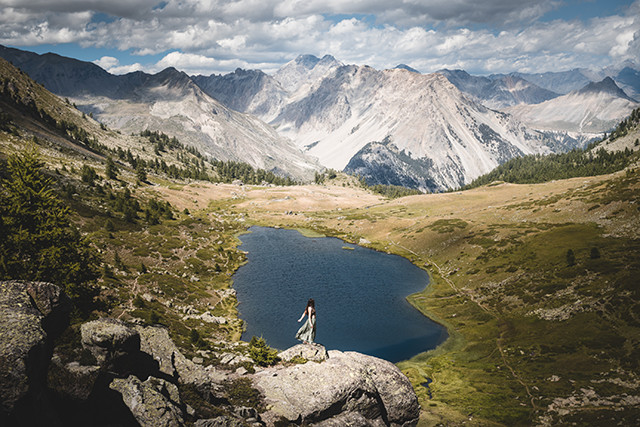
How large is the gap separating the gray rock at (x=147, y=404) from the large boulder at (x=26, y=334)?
4.22 m

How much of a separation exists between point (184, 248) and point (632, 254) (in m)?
99.3

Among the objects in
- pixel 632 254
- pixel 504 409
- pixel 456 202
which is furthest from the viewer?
pixel 456 202

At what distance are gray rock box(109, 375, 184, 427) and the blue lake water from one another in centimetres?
4096

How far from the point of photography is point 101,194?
10788 centimetres

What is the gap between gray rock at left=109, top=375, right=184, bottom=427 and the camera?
18.6 metres

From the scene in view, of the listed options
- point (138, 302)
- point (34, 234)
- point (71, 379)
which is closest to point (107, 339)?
point (71, 379)

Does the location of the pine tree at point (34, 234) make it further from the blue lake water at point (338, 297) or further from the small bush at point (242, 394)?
the blue lake water at point (338, 297)

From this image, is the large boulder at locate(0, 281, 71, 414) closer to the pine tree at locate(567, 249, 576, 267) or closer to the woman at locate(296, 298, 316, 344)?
the woman at locate(296, 298, 316, 344)

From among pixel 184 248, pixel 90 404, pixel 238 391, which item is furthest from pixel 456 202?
pixel 90 404

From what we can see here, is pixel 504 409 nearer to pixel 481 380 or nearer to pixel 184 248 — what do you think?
pixel 481 380

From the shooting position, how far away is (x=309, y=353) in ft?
109

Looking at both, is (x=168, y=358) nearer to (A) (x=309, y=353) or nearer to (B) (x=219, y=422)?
(B) (x=219, y=422)

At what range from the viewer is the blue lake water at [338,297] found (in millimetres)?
63938

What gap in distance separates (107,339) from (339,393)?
60.8ft
